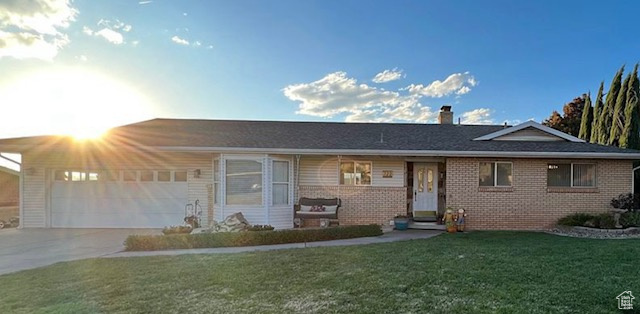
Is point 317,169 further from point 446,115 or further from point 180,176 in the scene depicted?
point 446,115

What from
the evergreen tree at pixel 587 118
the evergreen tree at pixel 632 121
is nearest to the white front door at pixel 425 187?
the evergreen tree at pixel 632 121

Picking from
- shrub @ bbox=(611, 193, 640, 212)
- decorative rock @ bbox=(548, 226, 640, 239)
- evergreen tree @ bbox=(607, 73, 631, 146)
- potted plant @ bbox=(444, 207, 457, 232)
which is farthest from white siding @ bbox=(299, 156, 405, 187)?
evergreen tree @ bbox=(607, 73, 631, 146)

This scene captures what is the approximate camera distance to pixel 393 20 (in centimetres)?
1253

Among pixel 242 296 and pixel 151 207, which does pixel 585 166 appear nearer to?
pixel 242 296

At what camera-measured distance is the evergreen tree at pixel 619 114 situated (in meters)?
17.2

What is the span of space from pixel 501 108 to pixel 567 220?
374 inches

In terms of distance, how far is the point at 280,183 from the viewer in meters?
10.9

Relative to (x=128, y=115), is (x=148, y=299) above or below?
below

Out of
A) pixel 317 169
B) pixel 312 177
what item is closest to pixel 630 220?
pixel 317 169

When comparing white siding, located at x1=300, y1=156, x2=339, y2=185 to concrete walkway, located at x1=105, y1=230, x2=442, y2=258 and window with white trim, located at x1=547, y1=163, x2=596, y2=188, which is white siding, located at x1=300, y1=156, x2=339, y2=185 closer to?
concrete walkway, located at x1=105, y1=230, x2=442, y2=258

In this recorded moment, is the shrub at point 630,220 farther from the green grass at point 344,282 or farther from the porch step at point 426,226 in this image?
the porch step at point 426,226

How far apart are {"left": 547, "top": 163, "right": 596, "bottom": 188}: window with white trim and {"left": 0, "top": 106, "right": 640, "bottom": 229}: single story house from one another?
0.10ft

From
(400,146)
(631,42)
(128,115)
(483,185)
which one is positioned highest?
(631,42)

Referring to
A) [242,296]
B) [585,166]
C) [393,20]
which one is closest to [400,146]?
[393,20]
